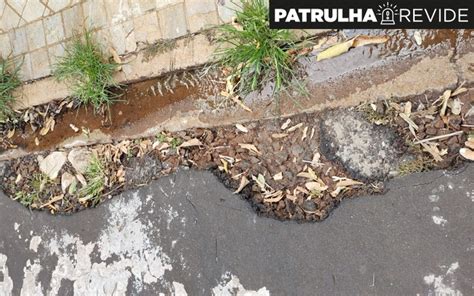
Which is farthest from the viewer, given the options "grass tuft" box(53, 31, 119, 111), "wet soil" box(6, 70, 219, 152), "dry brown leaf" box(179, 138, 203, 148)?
"grass tuft" box(53, 31, 119, 111)

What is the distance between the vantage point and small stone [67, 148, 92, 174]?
3.84 m

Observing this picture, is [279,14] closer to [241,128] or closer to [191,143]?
[241,128]

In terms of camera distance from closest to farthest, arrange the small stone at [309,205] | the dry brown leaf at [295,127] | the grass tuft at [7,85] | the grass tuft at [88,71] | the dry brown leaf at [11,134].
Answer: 1. the small stone at [309,205]
2. the dry brown leaf at [295,127]
3. the grass tuft at [88,71]
4. the grass tuft at [7,85]
5. the dry brown leaf at [11,134]

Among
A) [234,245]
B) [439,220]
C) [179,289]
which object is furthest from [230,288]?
[439,220]

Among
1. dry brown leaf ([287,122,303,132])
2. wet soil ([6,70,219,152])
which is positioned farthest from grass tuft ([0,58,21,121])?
dry brown leaf ([287,122,303,132])

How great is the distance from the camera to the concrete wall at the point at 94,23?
342 centimetres

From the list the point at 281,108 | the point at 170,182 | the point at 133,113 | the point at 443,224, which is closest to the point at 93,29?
the point at 133,113

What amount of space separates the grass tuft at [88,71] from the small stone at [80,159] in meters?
0.33

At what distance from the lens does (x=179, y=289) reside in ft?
10.8

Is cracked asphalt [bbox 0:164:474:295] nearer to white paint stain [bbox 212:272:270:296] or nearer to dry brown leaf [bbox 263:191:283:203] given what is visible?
white paint stain [bbox 212:272:270:296]

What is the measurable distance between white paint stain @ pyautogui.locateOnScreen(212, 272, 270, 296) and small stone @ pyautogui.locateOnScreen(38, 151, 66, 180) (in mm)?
1511

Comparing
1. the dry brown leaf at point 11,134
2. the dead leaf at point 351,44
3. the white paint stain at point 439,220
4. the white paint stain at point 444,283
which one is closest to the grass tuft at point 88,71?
the dry brown leaf at point 11,134

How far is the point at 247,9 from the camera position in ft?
10.1

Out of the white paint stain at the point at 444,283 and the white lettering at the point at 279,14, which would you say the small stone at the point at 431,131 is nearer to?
the white paint stain at the point at 444,283
